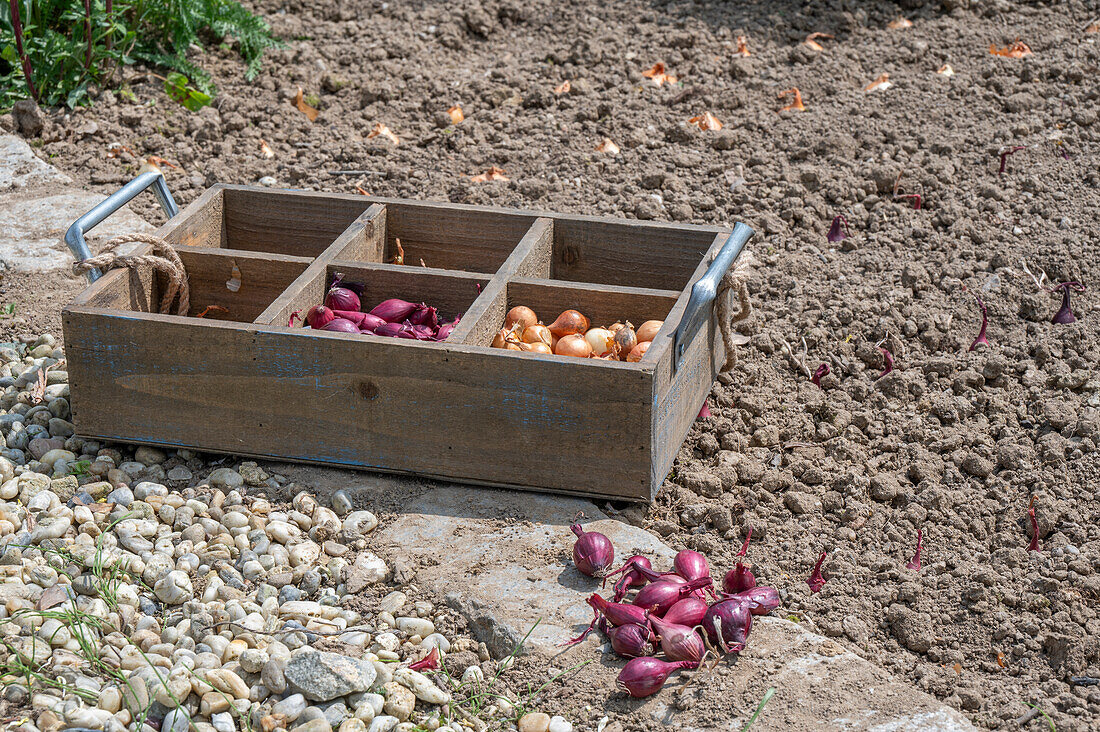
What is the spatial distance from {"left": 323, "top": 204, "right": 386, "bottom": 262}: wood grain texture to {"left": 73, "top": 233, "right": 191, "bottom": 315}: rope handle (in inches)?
18.4

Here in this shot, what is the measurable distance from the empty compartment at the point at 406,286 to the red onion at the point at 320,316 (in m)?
0.15

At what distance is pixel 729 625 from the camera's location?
8.98 feet

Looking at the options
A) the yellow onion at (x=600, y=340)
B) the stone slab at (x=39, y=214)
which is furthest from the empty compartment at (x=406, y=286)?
the stone slab at (x=39, y=214)

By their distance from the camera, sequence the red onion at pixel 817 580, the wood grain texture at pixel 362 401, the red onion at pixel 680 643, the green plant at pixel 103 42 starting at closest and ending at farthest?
the red onion at pixel 680 643
the red onion at pixel 817 580
the wood grain texture at pixel 362 401
the green plant at pixel 103 42

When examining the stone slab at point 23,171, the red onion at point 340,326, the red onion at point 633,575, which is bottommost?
the stone slab at point 23,171

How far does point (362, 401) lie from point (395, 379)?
0.42 ft

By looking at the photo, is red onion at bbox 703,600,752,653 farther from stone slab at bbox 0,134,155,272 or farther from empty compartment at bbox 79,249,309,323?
stone slab at bbox 0,134,155,272

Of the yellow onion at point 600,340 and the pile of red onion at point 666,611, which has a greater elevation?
the yellow onion at point 600,340

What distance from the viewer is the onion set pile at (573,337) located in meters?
3.44

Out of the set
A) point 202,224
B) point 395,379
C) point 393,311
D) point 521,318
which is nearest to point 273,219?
point 202,224

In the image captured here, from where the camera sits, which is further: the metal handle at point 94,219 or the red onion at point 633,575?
the metal handle at point 94,219

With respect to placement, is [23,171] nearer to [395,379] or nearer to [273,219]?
[273,219]

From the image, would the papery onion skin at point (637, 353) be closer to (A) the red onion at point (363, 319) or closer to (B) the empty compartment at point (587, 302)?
(B) the empty compartment at point (587, 302)

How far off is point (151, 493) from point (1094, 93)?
4.88 meters
